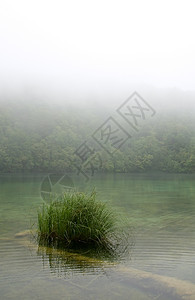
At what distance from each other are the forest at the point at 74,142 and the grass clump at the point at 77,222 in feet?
209

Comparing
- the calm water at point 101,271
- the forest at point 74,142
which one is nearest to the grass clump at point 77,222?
the calm water at point 101,271

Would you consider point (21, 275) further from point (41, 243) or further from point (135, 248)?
point (135, 248)

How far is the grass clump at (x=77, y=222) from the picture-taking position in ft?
22.9

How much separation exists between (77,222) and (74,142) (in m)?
73.6

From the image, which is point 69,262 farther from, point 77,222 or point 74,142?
point 74,142

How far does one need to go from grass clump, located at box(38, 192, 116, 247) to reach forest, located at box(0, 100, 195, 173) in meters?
63.7

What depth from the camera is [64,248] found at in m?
6.70

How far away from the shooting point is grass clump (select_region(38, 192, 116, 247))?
22.9ft

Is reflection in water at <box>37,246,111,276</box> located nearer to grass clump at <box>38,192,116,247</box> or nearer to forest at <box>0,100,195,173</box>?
grass clump at <box>38,192,116,247</box>

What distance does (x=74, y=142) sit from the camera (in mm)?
80375

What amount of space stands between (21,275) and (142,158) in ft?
246

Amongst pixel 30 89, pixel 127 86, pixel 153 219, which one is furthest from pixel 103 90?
pixel 153 219

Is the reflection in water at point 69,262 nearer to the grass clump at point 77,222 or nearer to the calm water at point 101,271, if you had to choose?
the calm water at point 101,271

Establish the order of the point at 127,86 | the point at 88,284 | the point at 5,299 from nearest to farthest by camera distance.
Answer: the point at 5,299 → the point at 88,284 → the point at 127,86
